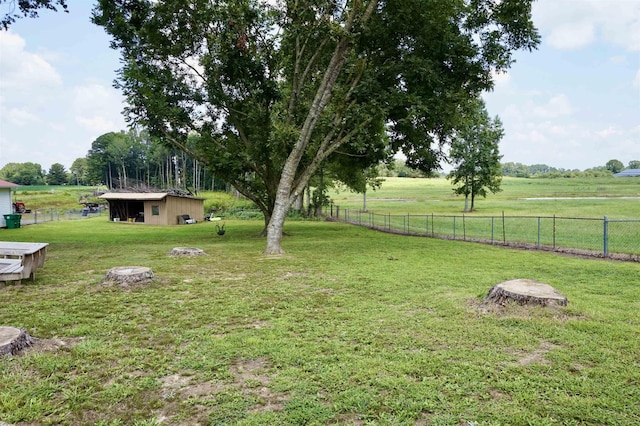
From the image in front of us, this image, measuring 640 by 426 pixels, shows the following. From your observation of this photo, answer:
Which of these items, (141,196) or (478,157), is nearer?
(141,196)

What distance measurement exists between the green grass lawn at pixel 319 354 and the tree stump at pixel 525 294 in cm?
15

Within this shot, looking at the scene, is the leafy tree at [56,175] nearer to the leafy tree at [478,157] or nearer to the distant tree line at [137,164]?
the distant tree line at [137,164]

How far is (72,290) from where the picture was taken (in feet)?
22.6

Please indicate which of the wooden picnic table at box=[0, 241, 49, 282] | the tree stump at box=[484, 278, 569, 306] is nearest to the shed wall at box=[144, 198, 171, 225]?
the wooden picnic table at box=[0, 241, 49, 282]

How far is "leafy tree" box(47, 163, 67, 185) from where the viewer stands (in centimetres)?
11486

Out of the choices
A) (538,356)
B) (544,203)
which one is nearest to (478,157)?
(544,203)

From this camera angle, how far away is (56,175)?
116 metres

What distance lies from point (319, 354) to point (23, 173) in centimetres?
14311

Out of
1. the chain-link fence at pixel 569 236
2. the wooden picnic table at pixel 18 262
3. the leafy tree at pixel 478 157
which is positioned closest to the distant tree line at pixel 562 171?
the leafy tree at pixel 478 157

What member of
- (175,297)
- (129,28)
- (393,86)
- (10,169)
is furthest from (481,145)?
(10,169)

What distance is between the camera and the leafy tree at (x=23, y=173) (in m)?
112

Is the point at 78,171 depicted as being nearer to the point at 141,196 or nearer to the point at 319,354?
the point at 141,196

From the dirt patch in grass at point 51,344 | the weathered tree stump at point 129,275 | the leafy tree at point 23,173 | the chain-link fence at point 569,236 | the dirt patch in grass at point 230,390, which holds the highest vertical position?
the leafy tree at point 23,173

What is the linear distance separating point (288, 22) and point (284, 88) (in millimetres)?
3616
